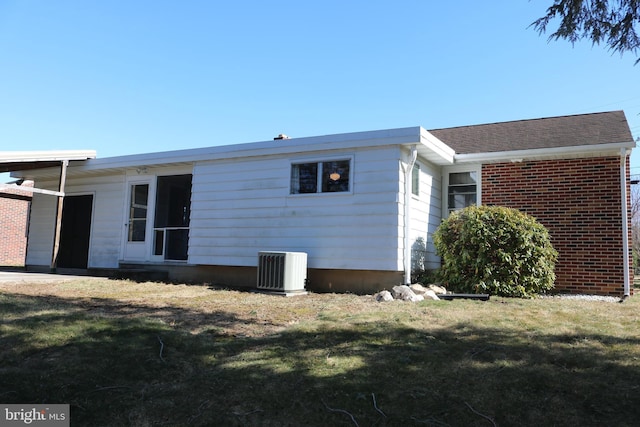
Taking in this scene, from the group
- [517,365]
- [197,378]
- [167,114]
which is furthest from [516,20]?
[167,114]

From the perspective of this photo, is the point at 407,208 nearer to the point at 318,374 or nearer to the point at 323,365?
the point at 323,365

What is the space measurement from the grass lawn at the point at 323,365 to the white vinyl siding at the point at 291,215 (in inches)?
101

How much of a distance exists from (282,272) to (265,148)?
9.61ft

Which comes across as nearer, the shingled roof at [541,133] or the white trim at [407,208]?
the white trim at [407,208]

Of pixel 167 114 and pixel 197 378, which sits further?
pixel 167 114

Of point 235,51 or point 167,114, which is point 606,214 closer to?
point 235,51

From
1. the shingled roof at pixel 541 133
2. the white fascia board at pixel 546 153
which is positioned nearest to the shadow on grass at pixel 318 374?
the white fascia board at pixel 546 153

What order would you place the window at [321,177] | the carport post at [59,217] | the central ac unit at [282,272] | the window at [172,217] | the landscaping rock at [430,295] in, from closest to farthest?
the landscaping rock at [430,295] → the central ac unit at [282,272] → the window at [321,177] → the carport post at [59,217] → the window at [172,217]

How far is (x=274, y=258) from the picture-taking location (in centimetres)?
837

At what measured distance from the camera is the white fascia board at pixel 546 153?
8536mm

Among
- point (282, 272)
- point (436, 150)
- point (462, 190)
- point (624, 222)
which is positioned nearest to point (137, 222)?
point (282, 272)

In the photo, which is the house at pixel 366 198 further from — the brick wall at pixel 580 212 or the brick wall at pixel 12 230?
the brick wall at pixel 12 230

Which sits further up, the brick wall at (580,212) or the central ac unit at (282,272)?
the brick wall at (580,212)

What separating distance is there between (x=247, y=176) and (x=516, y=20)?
6.41 m
